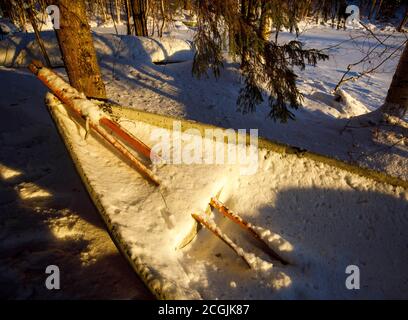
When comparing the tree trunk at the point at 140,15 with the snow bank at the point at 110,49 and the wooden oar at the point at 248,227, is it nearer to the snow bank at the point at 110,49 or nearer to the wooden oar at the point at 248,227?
the snow bank at the point at 110,49

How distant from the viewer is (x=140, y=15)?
9344 mm

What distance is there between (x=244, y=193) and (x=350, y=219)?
113 centimetres

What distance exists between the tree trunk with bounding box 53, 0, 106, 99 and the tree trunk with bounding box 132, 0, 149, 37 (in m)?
6.86

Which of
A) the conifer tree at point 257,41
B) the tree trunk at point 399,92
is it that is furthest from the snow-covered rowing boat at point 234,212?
the tree trunk at point 399,92

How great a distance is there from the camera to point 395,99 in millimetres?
4645

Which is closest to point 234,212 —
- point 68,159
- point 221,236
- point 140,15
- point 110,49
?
point 221,236

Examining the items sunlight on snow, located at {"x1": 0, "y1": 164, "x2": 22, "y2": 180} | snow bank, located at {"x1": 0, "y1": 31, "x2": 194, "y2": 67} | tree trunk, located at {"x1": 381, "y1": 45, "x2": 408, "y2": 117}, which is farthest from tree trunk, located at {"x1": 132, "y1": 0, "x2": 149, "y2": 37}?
tree trunk, located at {"x1": 381, "y1": 45, "x2": 408, "y2": 117}

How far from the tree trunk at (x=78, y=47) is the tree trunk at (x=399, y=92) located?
5.00m

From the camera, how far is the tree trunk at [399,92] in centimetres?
444

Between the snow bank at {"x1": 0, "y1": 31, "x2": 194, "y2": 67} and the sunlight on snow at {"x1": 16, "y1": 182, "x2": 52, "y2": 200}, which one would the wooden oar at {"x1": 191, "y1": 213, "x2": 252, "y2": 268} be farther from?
the snow bank at {"x1": 0, "y1": 31, "x2": 194, "y2": 67}

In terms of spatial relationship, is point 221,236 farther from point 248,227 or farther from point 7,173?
point 7,173

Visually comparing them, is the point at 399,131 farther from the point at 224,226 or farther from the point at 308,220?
the point at 224,226

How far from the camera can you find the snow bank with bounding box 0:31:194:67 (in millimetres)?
6644
